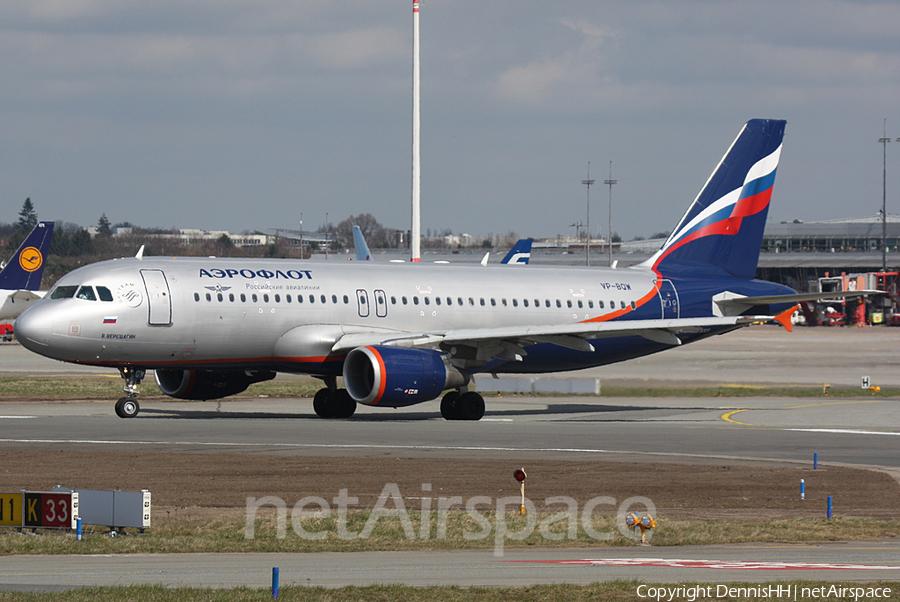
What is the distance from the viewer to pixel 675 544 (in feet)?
54.9

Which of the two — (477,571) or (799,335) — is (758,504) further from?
(799,335)

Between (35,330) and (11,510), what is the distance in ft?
51.3

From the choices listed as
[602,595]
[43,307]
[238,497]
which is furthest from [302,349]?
[602,595]

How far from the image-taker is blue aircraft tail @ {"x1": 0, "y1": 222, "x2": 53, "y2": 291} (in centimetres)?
7144

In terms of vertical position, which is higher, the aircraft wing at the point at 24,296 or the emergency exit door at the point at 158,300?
the emergency exit door at the point at 158,300

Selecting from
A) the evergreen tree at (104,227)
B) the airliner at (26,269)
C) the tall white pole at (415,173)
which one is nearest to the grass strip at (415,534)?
the tall white pole at (415,173)

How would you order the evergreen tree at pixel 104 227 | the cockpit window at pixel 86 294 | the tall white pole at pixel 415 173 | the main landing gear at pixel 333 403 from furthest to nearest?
the evergreen tree at pixel 104 227 < the tall white pole at pixel 415 173 < the main landing gear at pixel 333 403 < the cockpit window at pixel 86 294

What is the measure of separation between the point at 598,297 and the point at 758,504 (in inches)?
834

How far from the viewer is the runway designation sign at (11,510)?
57.9 feet

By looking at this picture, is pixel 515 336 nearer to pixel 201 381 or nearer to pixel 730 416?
pixel 730 416

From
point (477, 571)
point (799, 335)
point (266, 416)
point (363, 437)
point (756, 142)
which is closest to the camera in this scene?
point (477, 571)

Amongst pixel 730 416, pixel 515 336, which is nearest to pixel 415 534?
pixel 515 336

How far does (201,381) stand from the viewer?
37.3 m

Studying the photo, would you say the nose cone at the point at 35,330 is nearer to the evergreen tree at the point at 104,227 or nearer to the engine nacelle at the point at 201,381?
the engine nacelle at the point at 201,381
